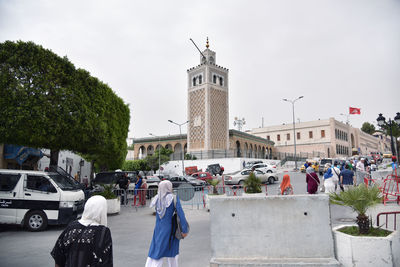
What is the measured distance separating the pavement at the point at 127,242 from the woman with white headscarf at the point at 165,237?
1.07 m

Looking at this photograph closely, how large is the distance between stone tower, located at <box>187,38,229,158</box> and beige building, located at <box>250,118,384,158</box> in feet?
64.9

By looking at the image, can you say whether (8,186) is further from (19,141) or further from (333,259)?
(333,259)

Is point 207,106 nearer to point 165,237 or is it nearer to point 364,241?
point 165,237

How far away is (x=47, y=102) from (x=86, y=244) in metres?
11.4

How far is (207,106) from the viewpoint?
46.2 m

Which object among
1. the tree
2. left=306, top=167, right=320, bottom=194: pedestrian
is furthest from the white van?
the tree

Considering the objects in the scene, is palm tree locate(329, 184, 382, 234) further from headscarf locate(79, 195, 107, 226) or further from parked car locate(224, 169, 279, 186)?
parked car locate(224, 169, 279, 186)

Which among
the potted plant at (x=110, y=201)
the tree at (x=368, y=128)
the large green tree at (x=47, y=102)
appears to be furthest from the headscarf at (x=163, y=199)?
the tree at (x=368, y=128)

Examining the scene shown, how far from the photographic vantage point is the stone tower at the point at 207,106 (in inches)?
1806

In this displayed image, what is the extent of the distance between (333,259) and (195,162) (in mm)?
36447

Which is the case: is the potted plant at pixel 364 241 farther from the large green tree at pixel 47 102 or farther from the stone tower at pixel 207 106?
the stone tower at pixel 207 106

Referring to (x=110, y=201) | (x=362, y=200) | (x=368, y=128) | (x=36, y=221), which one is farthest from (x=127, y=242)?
(x=368, y=128)

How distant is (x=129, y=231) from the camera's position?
8633 millimetres

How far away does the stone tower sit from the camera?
45.9 m
